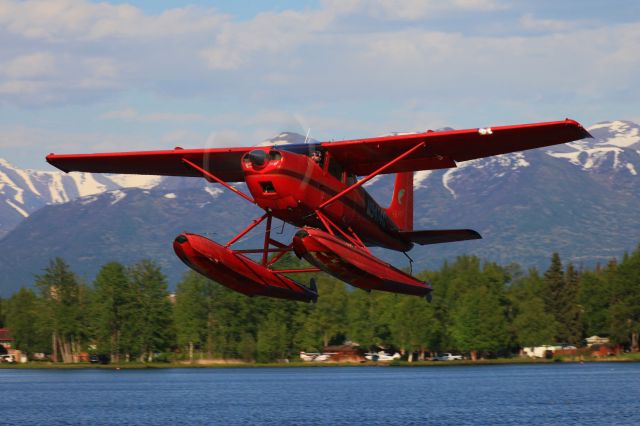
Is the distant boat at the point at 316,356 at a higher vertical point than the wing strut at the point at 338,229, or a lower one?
lower

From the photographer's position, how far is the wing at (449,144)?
24.6 meters

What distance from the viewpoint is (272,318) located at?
111 m

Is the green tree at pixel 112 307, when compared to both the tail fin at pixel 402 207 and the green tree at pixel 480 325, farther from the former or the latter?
the tail fin at pixel 402 207

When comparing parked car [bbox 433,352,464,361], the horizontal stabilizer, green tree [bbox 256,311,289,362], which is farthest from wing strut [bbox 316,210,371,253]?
parked car [bbox 433,352,464,361]

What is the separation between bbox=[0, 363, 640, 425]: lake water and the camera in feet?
195

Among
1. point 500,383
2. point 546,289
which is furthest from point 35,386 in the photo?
point 546,289

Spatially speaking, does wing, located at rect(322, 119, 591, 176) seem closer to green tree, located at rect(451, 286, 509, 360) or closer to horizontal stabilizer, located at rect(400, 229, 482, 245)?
horizontal stabilizer, located at rect(400, 229, 482, 245)

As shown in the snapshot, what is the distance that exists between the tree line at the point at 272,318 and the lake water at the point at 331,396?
339 cm

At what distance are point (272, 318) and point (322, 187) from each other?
8696 cm

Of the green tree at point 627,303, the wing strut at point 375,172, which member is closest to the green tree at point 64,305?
the green tree at point 627,303

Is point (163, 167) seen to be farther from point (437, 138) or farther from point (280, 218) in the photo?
point (437, 138)

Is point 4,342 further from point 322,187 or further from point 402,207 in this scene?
point 322,187

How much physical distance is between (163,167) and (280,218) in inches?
220

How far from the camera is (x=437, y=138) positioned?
83.4 ft
